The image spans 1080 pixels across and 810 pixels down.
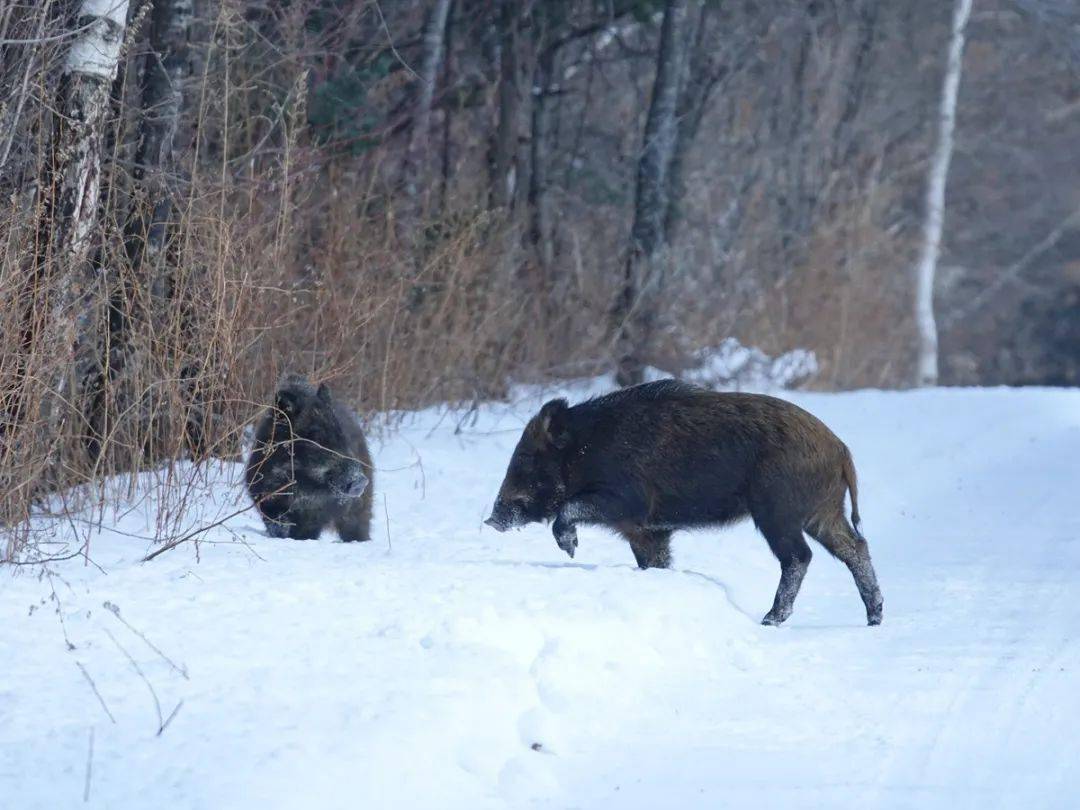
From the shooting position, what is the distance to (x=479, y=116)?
16.2 m

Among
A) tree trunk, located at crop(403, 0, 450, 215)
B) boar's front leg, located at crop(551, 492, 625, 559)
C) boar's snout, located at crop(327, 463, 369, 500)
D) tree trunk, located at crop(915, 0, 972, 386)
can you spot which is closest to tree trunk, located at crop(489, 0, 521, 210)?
tree trunk, located at crop(403, 0, 450, 215)

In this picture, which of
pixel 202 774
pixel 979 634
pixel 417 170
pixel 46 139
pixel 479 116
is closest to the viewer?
pixel 202 774

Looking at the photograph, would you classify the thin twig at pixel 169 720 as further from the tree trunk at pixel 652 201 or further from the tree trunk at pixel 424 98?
the tree trunk at pixel 652 201

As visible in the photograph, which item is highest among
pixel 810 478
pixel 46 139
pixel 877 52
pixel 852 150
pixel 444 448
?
pixel 877 52

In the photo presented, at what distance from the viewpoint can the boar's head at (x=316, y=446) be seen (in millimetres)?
7086

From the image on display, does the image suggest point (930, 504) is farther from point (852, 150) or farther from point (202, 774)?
point (852, 150)

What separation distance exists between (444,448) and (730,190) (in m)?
13.2

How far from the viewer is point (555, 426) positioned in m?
7.16

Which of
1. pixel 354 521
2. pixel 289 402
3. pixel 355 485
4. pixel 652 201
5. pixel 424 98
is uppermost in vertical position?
pixel 424 98

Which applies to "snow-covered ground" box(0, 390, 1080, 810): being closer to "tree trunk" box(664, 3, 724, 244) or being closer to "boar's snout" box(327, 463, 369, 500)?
"boar's snout" box(327, 463, 369, 500)

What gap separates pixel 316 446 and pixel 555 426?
1.17m

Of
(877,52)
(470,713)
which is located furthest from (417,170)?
(877,52)

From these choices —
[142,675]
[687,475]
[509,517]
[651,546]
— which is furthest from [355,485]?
[142,675]

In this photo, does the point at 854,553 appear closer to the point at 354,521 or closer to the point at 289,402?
the point at 354,521
